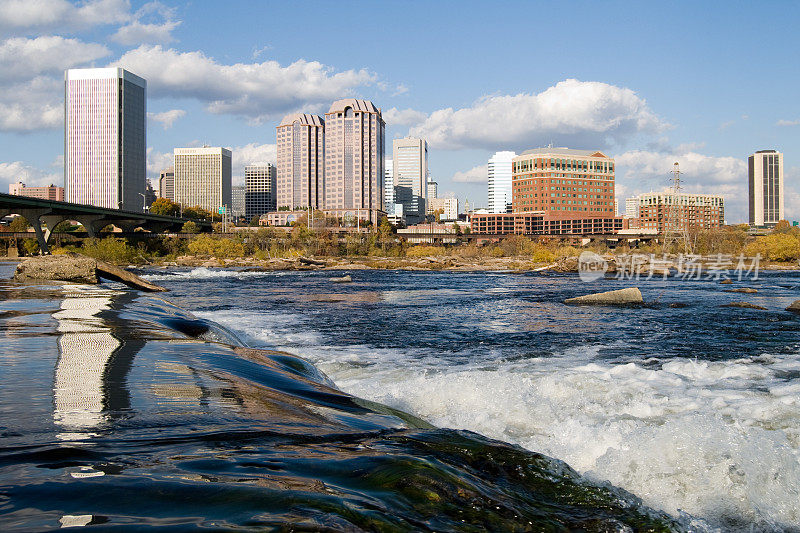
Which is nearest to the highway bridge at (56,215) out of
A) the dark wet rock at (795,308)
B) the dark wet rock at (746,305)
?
the dark wet rock at (746,305)

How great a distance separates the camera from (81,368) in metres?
7.84

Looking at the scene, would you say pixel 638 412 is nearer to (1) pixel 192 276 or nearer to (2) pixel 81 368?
(2) pixel 81 368

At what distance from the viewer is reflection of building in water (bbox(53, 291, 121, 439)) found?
552cm

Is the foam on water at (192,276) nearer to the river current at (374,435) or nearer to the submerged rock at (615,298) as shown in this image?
the submerged rock at (615,298)

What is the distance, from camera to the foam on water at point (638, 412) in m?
5.64

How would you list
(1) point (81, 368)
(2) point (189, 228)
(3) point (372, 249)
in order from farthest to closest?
(2) point (189, 228) < (3) point (372, 249) < (1) point (81, 368)

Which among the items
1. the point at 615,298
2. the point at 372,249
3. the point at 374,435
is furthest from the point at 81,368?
the point at 372,249

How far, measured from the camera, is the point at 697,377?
1314cm

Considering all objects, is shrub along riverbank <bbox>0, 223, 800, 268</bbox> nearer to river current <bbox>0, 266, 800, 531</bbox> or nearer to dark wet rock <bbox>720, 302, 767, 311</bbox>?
dark wet rock <bbox>720, 302, 767, 311</bbox>

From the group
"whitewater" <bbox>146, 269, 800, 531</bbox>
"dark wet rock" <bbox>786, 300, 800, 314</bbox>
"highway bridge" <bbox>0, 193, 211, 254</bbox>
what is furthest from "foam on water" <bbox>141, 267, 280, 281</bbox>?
"dark wet rock" <bbox>786, 300, 800, 314</bbox>

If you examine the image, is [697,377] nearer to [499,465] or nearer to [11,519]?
[499,465]

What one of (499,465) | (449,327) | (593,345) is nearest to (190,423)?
(499,465)

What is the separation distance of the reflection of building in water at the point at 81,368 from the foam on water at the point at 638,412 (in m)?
4.88

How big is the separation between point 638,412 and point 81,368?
355 inches
